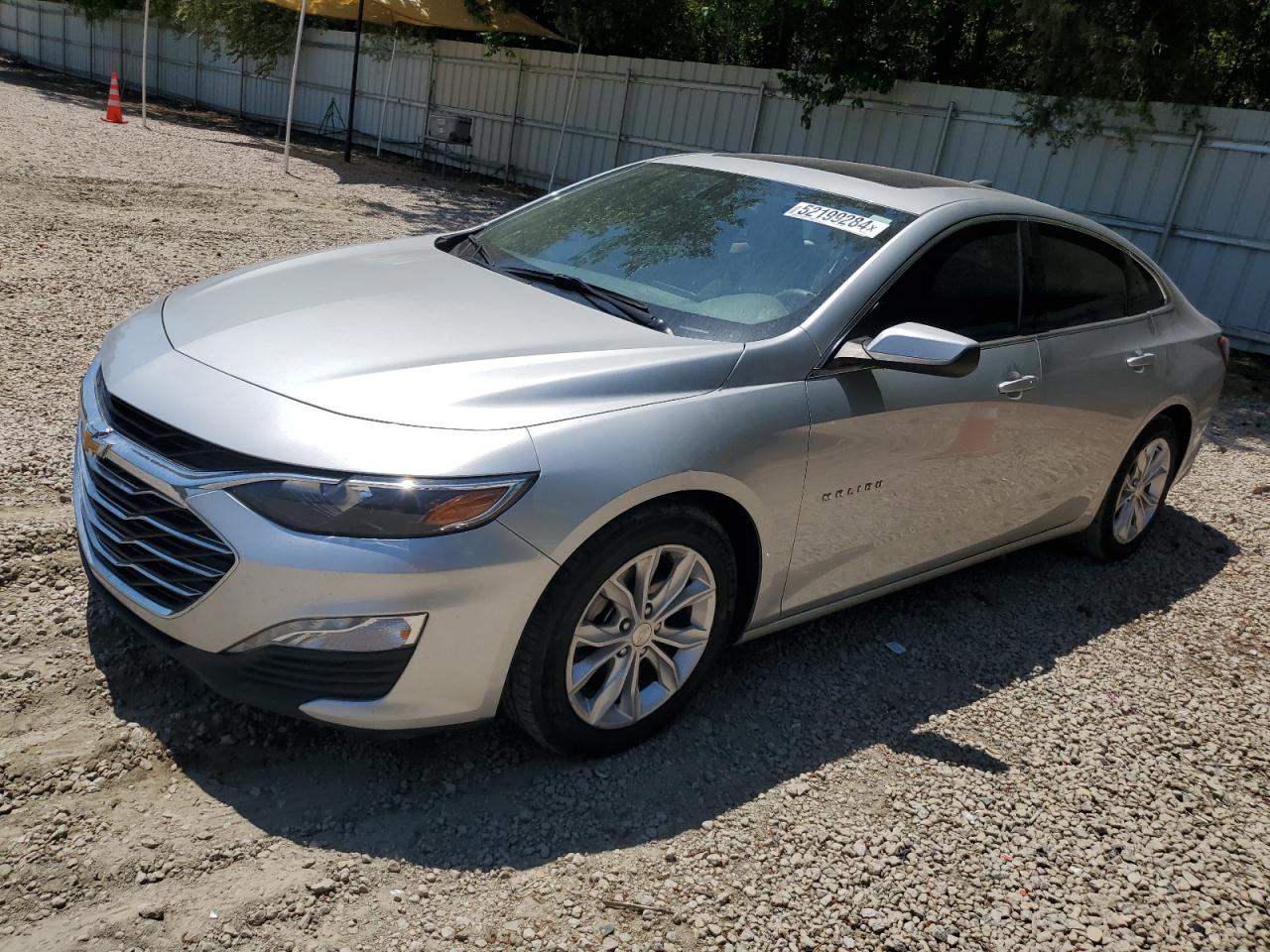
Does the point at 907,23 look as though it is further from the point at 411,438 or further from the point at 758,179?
the point at 411,438

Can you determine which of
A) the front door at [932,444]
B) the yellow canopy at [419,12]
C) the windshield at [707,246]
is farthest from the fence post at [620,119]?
the front door at [932,444]

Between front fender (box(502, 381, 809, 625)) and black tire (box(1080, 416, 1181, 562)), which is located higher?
front fender (box(502, 381, 809, 625))

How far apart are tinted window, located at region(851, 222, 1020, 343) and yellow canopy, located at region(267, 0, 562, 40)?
1467 cm

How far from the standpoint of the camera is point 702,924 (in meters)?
2.64

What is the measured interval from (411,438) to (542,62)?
16.6 meters

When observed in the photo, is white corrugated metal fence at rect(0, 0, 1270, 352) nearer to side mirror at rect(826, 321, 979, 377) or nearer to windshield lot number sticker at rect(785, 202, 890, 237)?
windshield lot number sticker at rect(785, 202, 890, 237)

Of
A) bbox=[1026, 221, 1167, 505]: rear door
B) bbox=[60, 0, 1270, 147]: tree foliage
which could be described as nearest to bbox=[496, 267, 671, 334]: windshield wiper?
bbox=[1026, 221, 1167, 505]: rear door

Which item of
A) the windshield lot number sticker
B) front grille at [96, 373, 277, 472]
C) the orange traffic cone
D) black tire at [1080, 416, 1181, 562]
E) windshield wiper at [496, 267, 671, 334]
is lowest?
the orange traffic cone

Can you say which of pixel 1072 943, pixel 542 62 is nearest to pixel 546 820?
pixel 1072 943

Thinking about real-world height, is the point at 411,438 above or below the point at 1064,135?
below

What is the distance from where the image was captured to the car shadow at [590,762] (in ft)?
9.25

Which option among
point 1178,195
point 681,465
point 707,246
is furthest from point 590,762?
point 1178,195

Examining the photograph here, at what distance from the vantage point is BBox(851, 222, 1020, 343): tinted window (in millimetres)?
3596

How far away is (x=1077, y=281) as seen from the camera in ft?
14.6
